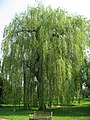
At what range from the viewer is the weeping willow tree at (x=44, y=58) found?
92.0ft

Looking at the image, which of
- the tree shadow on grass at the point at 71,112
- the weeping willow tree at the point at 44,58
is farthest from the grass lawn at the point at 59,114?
the weeping willow tree at the point at 44,58

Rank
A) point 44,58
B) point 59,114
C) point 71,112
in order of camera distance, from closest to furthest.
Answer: point 44,58 → point 59,114 → point 71,112

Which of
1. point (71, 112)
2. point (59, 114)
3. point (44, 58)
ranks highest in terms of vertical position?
point (44, 58)

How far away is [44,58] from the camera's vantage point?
28.5m

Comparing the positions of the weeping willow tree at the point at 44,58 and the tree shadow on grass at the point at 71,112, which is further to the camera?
the tree shadow on grass at the point at 71,112

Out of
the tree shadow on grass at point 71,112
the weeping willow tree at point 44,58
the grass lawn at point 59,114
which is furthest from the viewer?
the tree shadow on grass at point 71,112

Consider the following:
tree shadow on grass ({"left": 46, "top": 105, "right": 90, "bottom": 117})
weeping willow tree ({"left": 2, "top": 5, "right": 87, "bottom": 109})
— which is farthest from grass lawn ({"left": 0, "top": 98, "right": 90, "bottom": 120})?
weeping willow tree ({"left": 2, "top": 5, "right": 87, "bottom": 109})

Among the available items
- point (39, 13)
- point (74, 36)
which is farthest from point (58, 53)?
point (39, 13)

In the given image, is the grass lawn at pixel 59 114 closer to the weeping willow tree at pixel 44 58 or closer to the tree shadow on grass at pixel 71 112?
the tree shadow on grass at pixel 71 112

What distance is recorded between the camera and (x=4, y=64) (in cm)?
3009

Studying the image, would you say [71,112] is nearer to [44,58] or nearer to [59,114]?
[59,114]

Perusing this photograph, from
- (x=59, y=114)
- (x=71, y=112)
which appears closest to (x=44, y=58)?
(x=59, y=114)

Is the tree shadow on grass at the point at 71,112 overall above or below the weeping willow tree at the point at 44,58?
below

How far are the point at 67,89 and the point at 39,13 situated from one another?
27.4 feet
